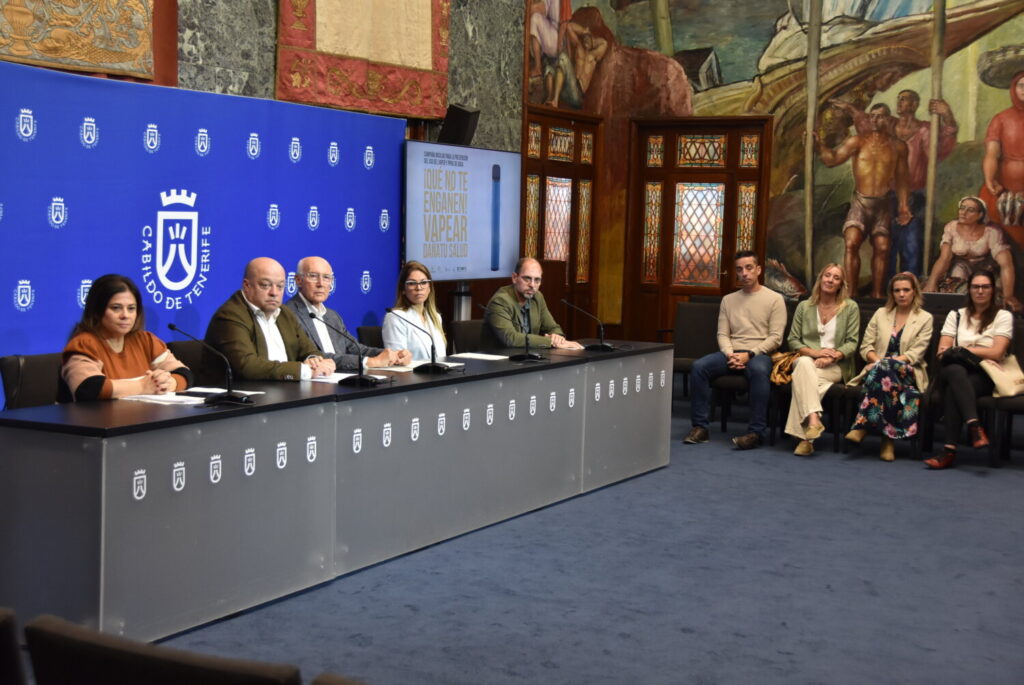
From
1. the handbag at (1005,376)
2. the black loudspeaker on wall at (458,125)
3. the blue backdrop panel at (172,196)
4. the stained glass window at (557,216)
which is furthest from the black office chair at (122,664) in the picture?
the stained glass window at (557,216)

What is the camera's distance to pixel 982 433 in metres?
7.54

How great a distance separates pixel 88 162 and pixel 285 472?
221 cm

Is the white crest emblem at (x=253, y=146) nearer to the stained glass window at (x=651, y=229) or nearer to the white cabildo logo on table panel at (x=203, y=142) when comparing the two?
the white cabildo logo on table panel at (x=203, y=142)

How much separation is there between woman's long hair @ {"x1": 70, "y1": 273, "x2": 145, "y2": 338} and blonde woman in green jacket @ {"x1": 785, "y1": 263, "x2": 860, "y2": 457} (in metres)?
4.75

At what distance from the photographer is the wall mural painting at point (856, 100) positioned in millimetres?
10500

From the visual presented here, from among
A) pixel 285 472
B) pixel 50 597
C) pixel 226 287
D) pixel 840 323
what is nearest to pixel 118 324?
pixel 285 472

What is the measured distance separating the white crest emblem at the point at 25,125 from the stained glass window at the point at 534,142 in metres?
5.31

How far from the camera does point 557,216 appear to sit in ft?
36.4

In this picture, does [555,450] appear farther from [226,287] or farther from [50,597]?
[50,597]

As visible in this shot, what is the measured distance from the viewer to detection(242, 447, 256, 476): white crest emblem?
4.28 m

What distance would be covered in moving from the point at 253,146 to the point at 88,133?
1238 mm

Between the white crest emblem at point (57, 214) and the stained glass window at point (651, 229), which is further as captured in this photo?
the stained glass window at point (651, 229)

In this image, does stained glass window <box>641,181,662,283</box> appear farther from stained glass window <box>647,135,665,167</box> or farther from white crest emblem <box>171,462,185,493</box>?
white crest emblem <box>171,462,185,493</box>

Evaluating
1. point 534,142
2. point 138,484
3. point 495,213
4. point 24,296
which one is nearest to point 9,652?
point 138,484
